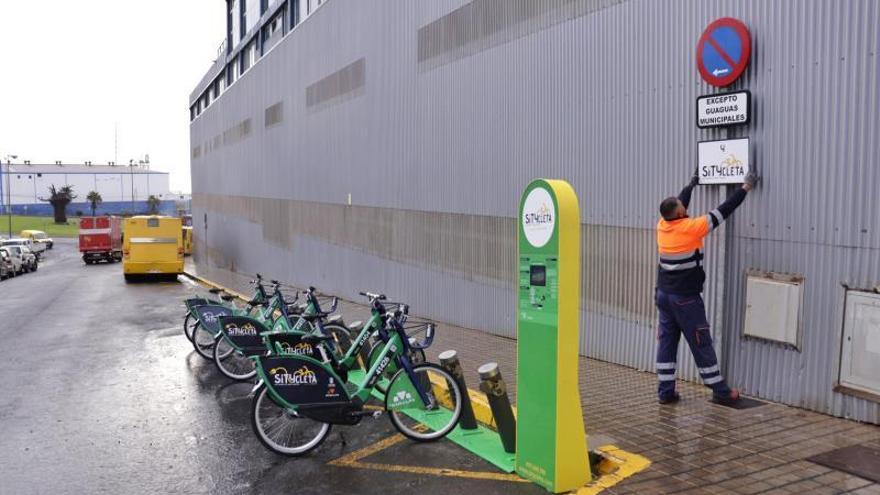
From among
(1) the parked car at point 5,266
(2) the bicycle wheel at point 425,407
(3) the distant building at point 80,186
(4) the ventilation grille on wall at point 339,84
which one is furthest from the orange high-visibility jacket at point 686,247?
(3) the distant building at point 80,186

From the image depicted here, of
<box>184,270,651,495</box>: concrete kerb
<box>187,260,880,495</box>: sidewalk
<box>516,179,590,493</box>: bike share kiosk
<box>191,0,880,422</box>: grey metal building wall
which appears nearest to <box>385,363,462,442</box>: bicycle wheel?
<box>184,270,651,495</box>: concrete kerb

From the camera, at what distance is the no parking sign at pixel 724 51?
647cm

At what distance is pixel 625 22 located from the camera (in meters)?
8.08

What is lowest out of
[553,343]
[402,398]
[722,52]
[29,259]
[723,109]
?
[29,259]

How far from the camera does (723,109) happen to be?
21.9 feet

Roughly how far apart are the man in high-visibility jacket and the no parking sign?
3.26ft

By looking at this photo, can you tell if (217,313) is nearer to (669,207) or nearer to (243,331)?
(243,331)

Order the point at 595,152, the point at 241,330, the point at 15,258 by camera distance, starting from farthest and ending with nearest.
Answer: the point at 15,258
the point at 241,330
the point at 595,152

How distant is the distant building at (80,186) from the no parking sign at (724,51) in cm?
12842

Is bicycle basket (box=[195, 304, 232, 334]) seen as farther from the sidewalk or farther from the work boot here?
the work boot

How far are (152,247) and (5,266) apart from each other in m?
13.7

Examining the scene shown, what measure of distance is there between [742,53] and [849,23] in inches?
36.2

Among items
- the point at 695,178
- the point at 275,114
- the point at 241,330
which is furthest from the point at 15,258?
the point at 695,178

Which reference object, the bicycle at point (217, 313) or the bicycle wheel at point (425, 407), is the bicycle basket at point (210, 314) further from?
the bicycle wheel at point (425, 407)
